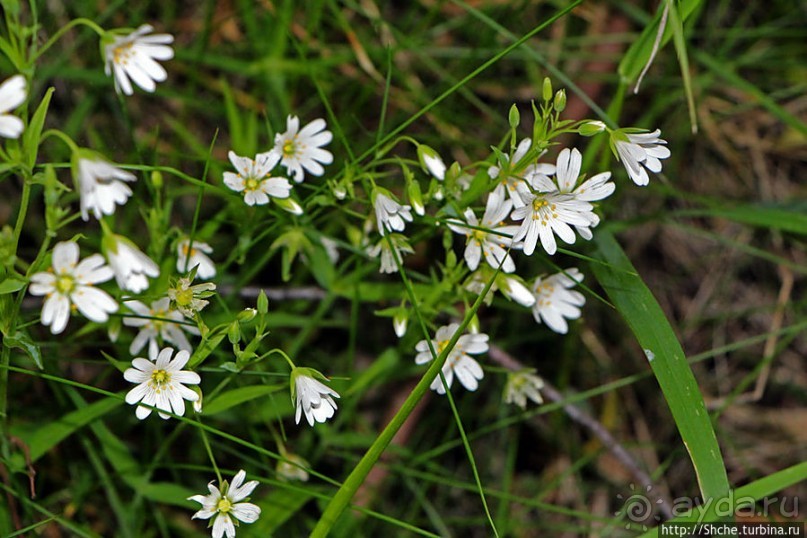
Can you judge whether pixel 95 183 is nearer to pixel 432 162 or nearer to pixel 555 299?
pixel 432 162

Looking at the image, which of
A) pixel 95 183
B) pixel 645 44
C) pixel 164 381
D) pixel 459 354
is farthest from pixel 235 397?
pixel 645 44

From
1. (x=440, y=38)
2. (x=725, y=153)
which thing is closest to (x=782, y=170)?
(x=725, y=153)

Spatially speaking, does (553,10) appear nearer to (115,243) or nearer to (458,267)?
(458,267)

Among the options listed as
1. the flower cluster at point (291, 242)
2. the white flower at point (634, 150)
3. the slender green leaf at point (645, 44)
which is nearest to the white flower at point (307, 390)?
the flower cluster at point (291, 242)

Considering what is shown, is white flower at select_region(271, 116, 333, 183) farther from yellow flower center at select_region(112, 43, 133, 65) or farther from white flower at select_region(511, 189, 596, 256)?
white flower at select_region(511, 189, 596, 256)

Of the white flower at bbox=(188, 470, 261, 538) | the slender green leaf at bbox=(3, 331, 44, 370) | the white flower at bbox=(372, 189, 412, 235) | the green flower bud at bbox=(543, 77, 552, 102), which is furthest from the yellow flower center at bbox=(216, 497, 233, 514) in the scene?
the green flower bud at bbox=(543, 77, 552, 102)
